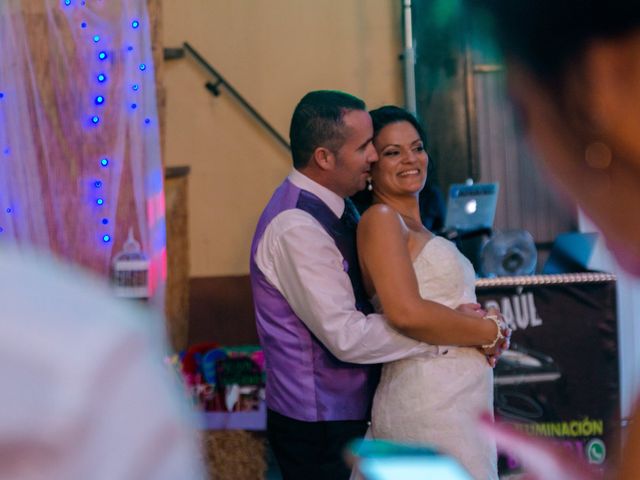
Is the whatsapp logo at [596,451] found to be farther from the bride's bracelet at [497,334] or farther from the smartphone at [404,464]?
the smartphone at [404,464]

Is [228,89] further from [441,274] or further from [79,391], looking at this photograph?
[79,391]

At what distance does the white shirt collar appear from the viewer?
3.10 metres

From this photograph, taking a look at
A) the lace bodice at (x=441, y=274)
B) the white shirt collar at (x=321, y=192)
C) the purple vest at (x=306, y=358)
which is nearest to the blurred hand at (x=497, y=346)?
the lace bodice at (x=441, y=274)

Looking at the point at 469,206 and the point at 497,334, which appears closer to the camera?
the point at 497,334

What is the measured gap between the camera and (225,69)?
5.98 metres

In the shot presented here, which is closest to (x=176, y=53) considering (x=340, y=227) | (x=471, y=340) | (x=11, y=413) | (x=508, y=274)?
(x=508, y=274)

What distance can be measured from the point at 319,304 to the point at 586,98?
191 cm

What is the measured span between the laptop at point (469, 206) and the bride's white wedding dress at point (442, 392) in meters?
1.91

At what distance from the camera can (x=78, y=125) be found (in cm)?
471

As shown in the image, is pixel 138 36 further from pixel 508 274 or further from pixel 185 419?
pixel 185 419

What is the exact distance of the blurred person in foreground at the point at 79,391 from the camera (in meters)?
0.59

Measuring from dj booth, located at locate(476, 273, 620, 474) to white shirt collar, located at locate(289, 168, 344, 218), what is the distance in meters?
1.70

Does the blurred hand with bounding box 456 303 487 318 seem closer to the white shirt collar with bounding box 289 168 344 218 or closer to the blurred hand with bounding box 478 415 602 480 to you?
the white shirt collar with bounding box 289 168 344 218

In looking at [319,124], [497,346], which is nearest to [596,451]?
[497,346]
